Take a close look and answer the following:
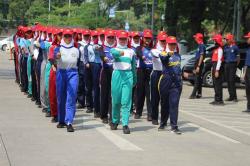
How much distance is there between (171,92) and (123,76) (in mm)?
993

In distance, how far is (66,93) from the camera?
11.9m

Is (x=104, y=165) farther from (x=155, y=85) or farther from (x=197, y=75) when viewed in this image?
(x=197, y=75)

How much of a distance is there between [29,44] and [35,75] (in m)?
0.92

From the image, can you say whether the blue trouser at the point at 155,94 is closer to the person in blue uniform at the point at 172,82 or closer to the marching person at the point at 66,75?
the person in blue uniform at the point at 172,82

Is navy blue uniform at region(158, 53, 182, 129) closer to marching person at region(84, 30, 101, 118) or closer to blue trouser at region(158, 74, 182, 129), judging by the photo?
blue trouser at region(158, 74, 182, 129)

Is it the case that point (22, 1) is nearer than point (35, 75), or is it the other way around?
point (35, 75)

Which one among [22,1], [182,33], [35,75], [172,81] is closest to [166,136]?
[172,81]

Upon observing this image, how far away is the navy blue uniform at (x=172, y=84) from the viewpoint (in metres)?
12.0

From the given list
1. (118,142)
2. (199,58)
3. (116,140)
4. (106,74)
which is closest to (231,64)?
(199,58)

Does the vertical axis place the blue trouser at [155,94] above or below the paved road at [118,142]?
above

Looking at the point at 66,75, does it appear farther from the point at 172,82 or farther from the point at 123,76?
the point at 172,82

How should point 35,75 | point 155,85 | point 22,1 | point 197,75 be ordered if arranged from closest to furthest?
point 155,85, point 35,75, point 197,75, point 22,1

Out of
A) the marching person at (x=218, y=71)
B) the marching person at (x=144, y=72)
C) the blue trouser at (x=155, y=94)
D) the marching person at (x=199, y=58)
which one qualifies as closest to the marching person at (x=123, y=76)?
the blue trouser at (x=155, y=94)

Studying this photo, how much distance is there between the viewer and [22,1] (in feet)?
301
